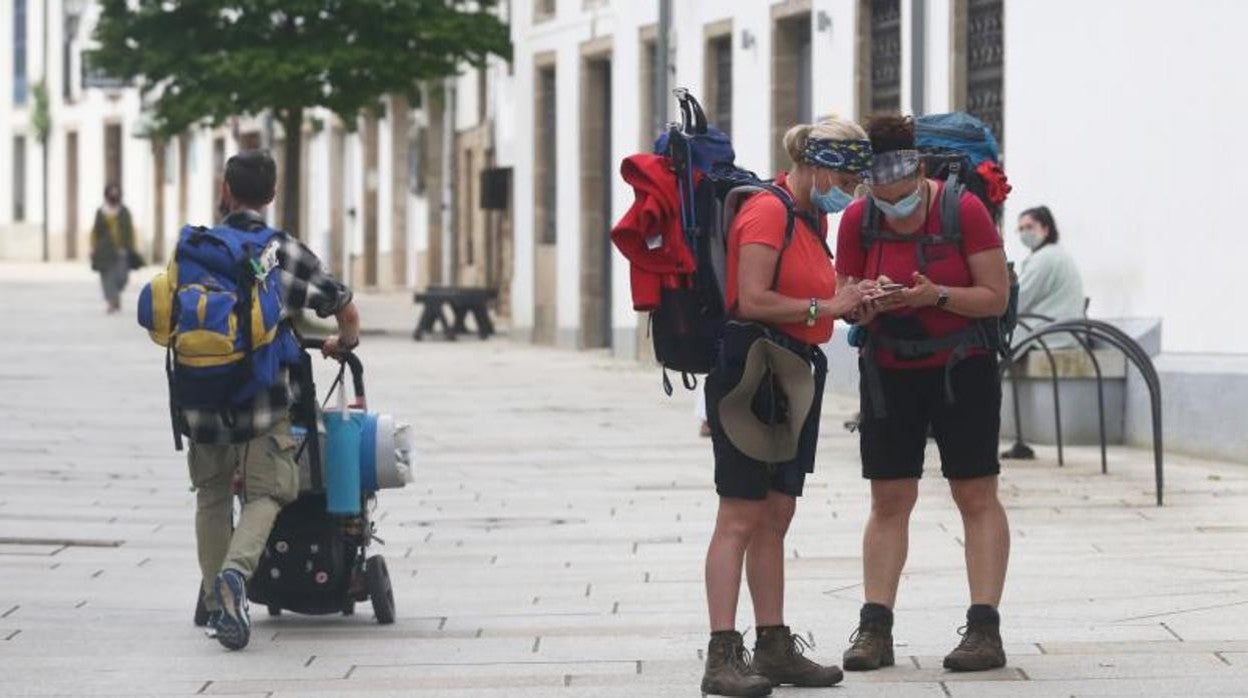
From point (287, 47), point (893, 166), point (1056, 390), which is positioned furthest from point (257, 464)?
point (287, 47)

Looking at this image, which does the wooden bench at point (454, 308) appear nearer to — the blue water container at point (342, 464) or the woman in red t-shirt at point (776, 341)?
the blue water container at point (342, 464)

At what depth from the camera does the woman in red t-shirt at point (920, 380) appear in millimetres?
8320

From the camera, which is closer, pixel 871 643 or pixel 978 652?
pixel 978 652

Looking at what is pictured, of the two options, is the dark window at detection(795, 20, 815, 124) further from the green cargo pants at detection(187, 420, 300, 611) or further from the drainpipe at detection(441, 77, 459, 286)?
the drainpipe at detection(441, 77, 459, 286)

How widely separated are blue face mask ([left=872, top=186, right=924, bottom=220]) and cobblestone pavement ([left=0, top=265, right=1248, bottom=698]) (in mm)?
1235

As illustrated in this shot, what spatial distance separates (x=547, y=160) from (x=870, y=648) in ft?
83.0

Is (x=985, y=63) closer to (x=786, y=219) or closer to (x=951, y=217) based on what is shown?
(x=951, y=217)

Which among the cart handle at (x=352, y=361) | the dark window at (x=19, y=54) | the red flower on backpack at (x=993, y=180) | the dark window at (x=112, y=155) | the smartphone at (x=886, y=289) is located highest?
the dark window at (x=19, y=54)

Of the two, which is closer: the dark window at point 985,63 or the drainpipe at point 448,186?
the dark window at point 985,63

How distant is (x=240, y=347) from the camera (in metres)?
9.19

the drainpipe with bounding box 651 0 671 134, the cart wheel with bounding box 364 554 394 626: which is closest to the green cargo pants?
the cart wheel with bounding box 364 554 394 626

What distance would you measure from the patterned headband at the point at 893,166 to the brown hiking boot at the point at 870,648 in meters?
1.19

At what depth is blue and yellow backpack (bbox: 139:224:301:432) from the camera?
30.1 ft

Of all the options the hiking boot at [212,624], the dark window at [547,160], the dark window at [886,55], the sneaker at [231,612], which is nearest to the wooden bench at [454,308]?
the dark window at [547,160]
